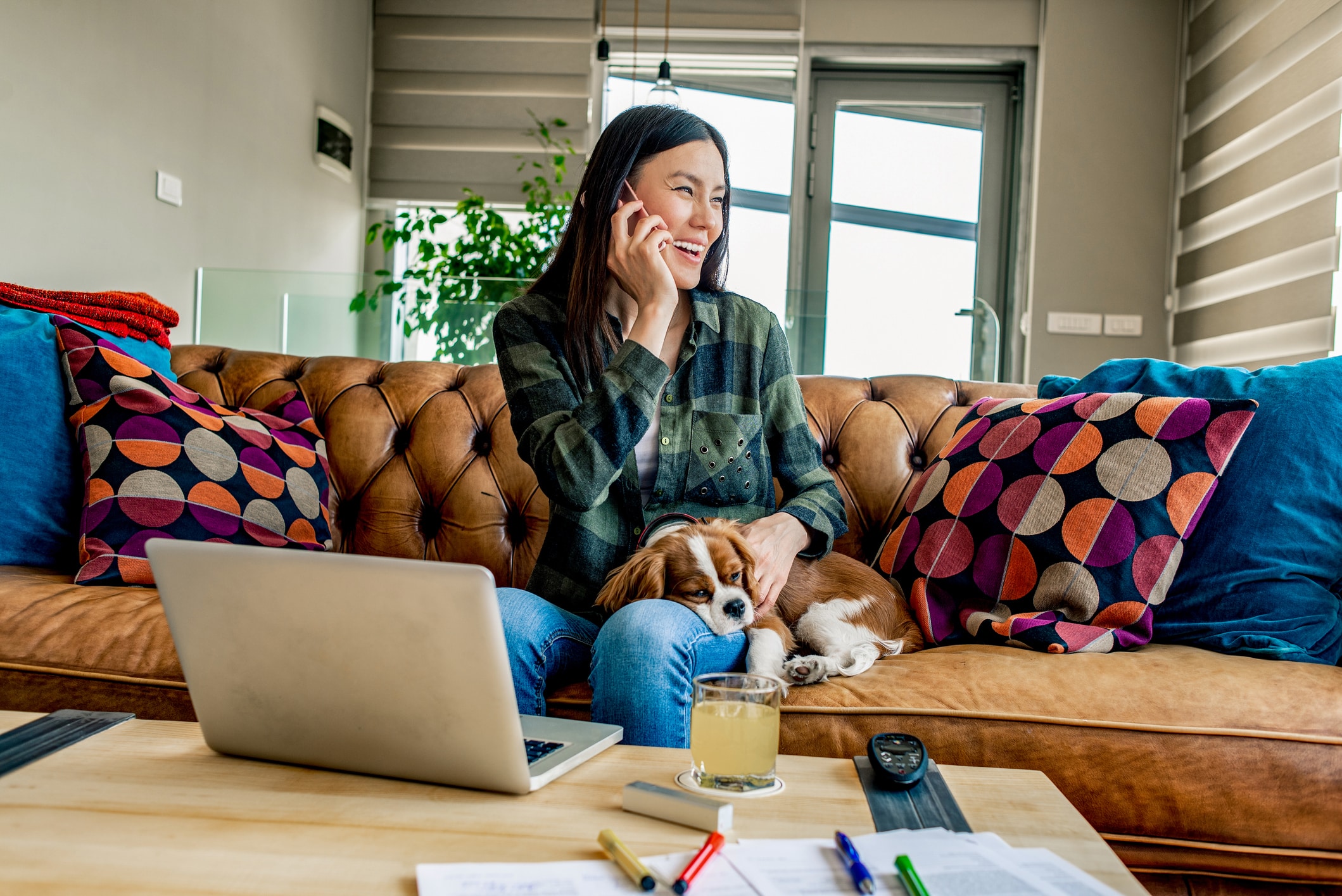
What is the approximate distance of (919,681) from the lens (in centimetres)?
123

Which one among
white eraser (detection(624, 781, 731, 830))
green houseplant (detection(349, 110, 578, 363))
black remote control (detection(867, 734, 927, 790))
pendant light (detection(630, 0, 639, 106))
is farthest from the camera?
pendant light (detection(630, 0, 639, 106))

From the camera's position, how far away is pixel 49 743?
87 cm

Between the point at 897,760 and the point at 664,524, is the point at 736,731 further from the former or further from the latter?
the point at 664,524

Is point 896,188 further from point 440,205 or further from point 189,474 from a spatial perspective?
point 189,474

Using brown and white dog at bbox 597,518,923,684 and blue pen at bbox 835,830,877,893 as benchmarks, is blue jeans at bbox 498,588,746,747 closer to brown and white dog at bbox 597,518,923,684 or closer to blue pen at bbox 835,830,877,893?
brown and white dog at bbox 597,518,923,684

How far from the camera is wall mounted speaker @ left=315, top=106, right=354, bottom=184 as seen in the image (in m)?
4.62

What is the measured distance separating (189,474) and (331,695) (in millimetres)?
1003

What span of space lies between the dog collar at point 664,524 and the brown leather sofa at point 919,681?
0.27m

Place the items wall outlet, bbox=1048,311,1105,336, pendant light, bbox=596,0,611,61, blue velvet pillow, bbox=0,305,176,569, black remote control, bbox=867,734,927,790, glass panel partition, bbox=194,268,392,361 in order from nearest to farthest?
black remote control, bbox=867,734,927,790, blue velvet pillow, bbox=0,305,176,569, glass panel partition, bbox=194,268,392,361, pendant light, bbox=596,0,611,61, wall outlet, bbox=1048,311,1105,336

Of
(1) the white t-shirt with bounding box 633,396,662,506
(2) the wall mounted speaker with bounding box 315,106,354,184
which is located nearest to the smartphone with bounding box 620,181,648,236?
(1) the white t-shirt with bounding box 633,396,662,506

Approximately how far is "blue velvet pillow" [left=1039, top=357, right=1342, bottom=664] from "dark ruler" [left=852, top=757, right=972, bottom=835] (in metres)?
0.72

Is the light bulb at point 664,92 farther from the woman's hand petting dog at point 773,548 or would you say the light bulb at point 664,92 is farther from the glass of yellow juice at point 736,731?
the glass of yellow juice at point 736,731

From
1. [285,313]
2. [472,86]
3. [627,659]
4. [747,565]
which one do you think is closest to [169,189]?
[285,313]

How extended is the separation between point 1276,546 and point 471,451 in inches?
54.5
